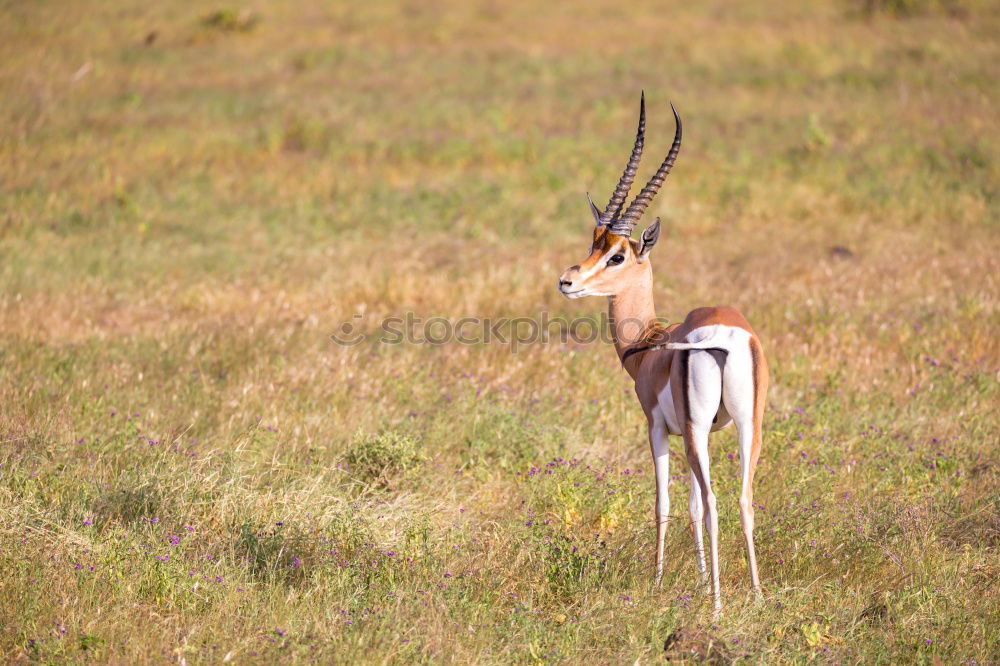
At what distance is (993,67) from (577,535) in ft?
68.6

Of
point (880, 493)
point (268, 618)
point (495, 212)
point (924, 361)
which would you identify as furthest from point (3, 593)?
point (495, 212)

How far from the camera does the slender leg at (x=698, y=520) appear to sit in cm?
509

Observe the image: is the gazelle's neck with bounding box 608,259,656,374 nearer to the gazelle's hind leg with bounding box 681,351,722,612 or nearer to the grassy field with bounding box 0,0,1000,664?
the gazelle's hind leg with bounding box 681,351,722,612

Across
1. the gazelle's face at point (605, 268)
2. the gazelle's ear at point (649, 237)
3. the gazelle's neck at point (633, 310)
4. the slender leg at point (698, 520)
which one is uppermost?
the gazelle's ear at point (649, 237)

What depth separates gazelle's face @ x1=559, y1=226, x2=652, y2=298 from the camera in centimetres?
566

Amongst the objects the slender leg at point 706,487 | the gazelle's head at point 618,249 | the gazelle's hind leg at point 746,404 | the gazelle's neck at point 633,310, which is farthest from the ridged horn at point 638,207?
the slender leg at point 706,487

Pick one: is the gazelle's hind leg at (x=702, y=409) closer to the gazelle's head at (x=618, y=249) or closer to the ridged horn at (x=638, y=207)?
the gazelle's head at (x=618, y=249)

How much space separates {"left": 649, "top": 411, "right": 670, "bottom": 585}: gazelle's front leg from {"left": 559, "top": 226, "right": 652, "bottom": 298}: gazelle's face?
0.89 metres

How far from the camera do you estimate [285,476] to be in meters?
6.21

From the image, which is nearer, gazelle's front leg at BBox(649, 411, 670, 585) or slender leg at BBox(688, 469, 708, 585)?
Result: slender leg at BBox(688, 469, 708, 585)

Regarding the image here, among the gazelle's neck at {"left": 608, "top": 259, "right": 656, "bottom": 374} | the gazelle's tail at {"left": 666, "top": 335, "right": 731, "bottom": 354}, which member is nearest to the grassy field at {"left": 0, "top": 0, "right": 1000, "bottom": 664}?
the gazelle's neck at {"left": 608, "top": 259, "right": 656, "bottom": 374}

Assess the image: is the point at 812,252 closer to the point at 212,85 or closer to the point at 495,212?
the point at 495,212

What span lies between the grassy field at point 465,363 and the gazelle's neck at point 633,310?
3.40ft

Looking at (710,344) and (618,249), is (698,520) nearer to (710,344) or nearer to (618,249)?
(710,344)
